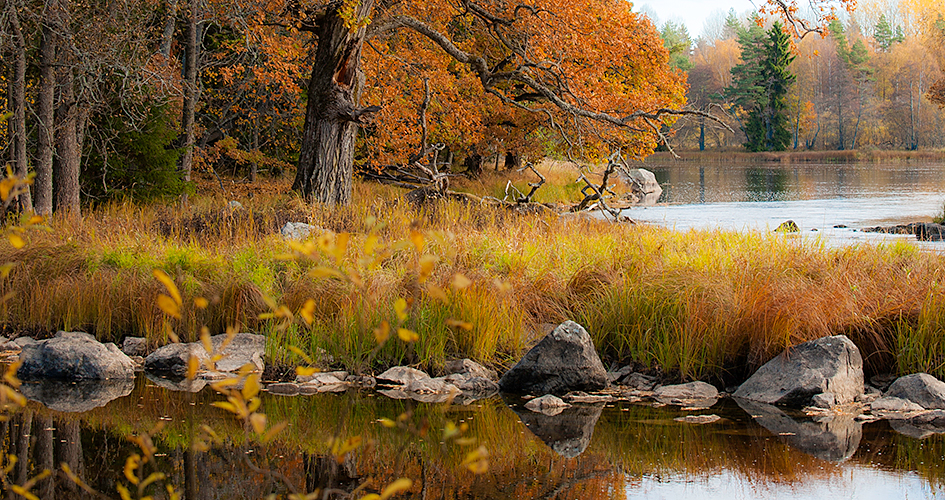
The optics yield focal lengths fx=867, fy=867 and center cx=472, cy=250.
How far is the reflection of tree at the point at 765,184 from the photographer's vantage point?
29067 millimetres

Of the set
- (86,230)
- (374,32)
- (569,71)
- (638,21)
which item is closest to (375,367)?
(86,230)

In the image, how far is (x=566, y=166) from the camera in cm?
3634

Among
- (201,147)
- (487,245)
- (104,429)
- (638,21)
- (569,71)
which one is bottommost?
(104,429)

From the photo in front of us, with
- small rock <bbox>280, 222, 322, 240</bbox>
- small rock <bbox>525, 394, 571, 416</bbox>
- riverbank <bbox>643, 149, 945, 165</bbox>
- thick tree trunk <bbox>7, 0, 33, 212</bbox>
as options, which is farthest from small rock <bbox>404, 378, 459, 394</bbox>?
riverbank <bbox>643, 149, 945, 165</bbox>

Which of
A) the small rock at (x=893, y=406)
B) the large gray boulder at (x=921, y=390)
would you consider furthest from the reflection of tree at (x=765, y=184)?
the small rock at (x=893, y=406)

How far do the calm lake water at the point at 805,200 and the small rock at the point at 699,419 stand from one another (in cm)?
565

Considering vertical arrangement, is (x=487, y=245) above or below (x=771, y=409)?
above

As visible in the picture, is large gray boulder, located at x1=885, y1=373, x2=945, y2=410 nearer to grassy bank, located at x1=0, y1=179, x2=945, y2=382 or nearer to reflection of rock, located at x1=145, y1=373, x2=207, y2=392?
grassy bank, located at x1=0, y1=179, x2=945, y2=382

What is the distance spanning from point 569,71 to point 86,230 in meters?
8.84

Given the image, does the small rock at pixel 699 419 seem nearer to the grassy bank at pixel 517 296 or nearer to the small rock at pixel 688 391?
the small rock at pixel 688 391

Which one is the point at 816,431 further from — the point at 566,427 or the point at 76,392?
the point at 76,392

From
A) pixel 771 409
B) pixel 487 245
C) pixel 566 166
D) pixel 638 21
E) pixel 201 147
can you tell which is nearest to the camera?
pixel 771 409

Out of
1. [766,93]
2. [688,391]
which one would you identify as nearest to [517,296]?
[688,391]

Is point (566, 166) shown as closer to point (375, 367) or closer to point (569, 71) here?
point (569, 71)
